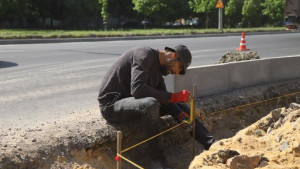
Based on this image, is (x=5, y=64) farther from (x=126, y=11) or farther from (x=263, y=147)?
(x=126, y=11)

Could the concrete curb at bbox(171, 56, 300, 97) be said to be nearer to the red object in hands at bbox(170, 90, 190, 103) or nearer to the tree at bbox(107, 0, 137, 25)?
the red object in hands at bbox(170, 90, 190, 103)

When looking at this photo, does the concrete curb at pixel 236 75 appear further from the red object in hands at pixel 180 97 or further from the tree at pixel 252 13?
the tree at pixel 252 13

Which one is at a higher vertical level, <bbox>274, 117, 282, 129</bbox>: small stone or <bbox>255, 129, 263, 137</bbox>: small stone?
<bbox>274, 117, 282, 129</bbox>: small stone

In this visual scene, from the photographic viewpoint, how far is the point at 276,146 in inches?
190

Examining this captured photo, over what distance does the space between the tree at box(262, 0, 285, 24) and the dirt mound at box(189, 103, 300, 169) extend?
32871 millimetres

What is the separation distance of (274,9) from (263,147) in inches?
1356

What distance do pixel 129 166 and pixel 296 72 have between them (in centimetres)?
499

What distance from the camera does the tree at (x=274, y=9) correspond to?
36281 mm

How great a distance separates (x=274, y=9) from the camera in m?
37.1

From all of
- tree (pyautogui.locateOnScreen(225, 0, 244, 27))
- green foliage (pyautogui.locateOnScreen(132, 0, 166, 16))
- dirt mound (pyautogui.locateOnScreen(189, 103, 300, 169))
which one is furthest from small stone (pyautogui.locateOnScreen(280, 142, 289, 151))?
tree (pyautogui.locateOnScreen(225, 0, 244, 27))

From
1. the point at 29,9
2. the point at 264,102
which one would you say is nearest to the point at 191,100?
the point at 264,102

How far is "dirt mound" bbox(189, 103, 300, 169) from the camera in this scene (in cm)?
429

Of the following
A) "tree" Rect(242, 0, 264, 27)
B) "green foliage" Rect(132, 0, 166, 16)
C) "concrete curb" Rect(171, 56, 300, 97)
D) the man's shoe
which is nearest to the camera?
the man's shoe

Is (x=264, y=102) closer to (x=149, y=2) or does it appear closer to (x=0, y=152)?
(x=0, y=152)
